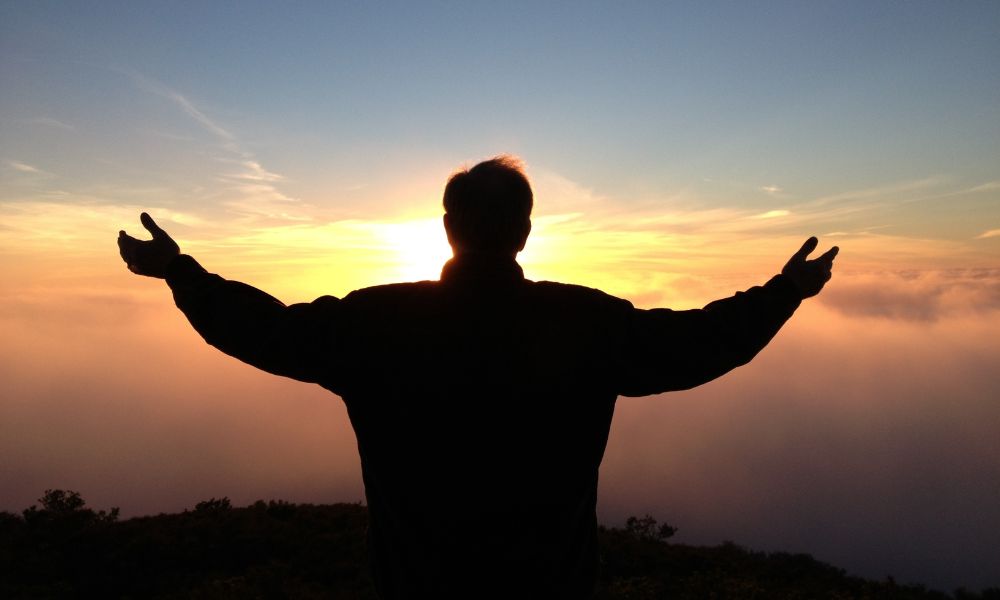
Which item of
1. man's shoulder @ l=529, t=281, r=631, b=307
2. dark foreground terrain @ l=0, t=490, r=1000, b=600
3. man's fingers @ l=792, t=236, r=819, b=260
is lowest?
dark foreground terrain @ l=0, t=490, r=1000, b=600

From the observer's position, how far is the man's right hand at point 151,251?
2.31 meters

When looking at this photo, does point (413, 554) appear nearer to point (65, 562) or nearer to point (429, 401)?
point (429, 401)

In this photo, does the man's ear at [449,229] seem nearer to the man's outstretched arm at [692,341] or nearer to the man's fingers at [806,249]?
the man's outstretched arm at [692,341]

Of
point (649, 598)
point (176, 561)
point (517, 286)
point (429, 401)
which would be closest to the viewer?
point (429, 401)

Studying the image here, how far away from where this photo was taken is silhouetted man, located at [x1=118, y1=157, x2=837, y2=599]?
1.98m

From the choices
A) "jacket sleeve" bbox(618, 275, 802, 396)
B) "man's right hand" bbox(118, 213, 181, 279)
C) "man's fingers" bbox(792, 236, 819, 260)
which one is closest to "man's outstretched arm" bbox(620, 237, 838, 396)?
"jacket sleeve" bbox(618, 275, 802, 396)

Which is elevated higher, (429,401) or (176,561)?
(429,401)

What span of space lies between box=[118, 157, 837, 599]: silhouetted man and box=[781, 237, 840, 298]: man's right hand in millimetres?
192

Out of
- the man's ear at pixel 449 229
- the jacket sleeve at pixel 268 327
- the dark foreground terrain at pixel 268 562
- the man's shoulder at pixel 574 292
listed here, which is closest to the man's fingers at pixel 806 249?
the man's shoulder at pixel 574 292

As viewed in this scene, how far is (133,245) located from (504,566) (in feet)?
5.91

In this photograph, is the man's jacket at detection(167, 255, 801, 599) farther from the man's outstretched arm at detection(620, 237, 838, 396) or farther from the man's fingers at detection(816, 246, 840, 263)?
the man's fingers at detection(816, 246, 840, 263)

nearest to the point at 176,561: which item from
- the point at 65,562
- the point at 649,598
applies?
the point at 65,562

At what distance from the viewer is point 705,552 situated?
1380 centimetres

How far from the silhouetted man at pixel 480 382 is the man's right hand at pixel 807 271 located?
19cm
